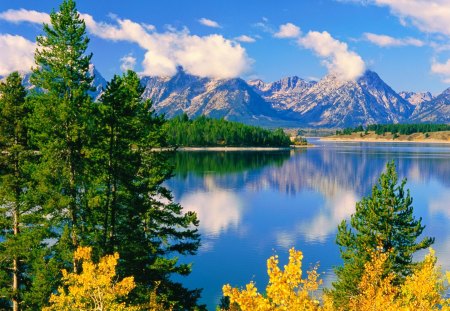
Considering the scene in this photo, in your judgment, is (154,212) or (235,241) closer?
(154,212)

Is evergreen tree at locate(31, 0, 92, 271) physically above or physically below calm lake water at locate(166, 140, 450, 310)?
above

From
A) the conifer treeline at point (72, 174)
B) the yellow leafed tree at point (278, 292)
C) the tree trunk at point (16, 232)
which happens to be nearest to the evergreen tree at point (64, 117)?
the conifer treeline at point (72, 174)

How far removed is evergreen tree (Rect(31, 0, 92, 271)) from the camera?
29.2m

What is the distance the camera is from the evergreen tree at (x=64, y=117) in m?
29.2

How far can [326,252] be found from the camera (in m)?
63.3

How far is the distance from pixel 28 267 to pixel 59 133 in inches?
502

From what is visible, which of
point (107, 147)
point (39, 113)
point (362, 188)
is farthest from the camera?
point (362, 188)

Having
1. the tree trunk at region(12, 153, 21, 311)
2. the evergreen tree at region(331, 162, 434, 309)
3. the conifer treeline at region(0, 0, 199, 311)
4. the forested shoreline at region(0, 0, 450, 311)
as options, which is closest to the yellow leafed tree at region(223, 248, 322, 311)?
the forested shoreline at region(0, 0, 450, 311)

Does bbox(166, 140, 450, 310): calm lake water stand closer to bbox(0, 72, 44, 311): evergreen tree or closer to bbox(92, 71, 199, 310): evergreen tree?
bbox(92, 71, 199, 310): evergreen tree

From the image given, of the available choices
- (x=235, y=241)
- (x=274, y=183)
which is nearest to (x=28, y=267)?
(x=235, y=241)

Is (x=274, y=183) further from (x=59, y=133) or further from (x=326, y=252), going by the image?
(x=59, y=133)

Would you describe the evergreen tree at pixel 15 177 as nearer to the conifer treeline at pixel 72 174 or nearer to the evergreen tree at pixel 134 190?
the conifer treeline at pixel 72 174

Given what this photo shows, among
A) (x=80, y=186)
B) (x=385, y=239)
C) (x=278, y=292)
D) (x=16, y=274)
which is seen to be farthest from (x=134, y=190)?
(x=278, y=292)

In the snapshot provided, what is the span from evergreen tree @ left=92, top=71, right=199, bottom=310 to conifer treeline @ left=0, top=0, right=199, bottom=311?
78mm
